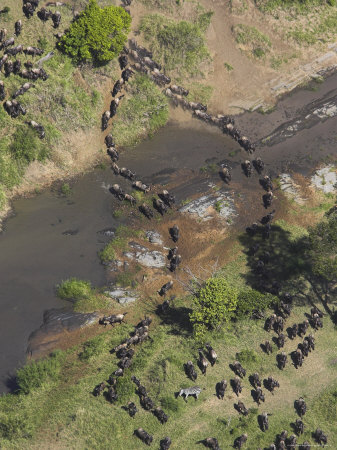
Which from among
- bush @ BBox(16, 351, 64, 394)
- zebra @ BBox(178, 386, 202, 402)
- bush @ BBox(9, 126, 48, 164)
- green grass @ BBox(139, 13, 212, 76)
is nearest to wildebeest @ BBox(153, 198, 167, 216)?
bush @ BBox(9, 126, 48, 164)

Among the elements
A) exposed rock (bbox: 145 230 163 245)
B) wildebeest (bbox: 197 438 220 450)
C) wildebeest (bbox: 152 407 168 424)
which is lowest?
wildebeest (bbox: 197 438 220 450)

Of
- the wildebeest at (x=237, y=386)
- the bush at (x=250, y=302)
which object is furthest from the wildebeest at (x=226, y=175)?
the wildebeest at (x=237, y=386)

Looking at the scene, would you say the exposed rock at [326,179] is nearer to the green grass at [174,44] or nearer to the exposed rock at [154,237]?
the green grass at [174,44]

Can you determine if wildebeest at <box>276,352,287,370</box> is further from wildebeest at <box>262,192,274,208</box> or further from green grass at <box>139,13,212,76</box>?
green grass at <box>139,13,212,76</box>

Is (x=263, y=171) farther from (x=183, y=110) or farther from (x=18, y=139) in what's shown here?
(x=18, y=139)

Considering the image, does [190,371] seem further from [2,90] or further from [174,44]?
[174,44]

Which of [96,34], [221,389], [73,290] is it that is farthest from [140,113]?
[221,389]

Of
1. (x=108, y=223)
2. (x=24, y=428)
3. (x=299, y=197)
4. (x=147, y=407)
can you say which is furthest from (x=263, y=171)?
(x=24, y=428)
